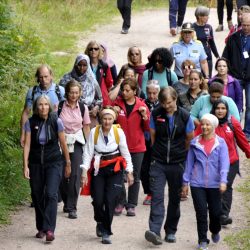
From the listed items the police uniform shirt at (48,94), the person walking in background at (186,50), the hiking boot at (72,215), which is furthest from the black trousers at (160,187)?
the person walking in background at (186,50)

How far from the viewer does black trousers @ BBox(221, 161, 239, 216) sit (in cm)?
1130

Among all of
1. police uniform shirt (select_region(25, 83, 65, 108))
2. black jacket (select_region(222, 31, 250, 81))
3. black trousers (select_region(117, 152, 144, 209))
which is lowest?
black trousers (select_region(117, 152, 144, 209))

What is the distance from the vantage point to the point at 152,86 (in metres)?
12.1

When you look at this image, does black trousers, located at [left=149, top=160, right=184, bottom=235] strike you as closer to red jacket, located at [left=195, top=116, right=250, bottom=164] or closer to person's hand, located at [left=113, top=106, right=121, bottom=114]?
red jacket, located at [left=195, top=116, right=250, bottom=164]

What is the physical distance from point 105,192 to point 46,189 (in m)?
0.73

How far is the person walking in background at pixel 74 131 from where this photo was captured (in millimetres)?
11680

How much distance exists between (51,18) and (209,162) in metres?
15.8

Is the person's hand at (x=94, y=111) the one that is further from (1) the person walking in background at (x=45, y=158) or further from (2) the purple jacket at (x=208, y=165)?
(2) the purple jacket at (x=208, y=165)

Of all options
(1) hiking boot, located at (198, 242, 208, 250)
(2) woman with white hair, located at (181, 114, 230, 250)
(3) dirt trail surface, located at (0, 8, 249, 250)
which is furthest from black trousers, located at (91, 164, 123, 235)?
(1) hiking boot, located at (198, 242, 208, 250)

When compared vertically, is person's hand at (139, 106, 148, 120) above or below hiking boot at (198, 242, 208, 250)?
above

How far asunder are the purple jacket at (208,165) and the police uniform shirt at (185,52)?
4270 millimetres

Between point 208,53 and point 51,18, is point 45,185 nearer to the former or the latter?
point 208,53

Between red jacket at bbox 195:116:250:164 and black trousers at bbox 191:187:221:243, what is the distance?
906 millimetres

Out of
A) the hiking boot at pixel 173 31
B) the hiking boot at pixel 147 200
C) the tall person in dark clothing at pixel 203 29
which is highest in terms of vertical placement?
the hiking boot at pixel 173 31
